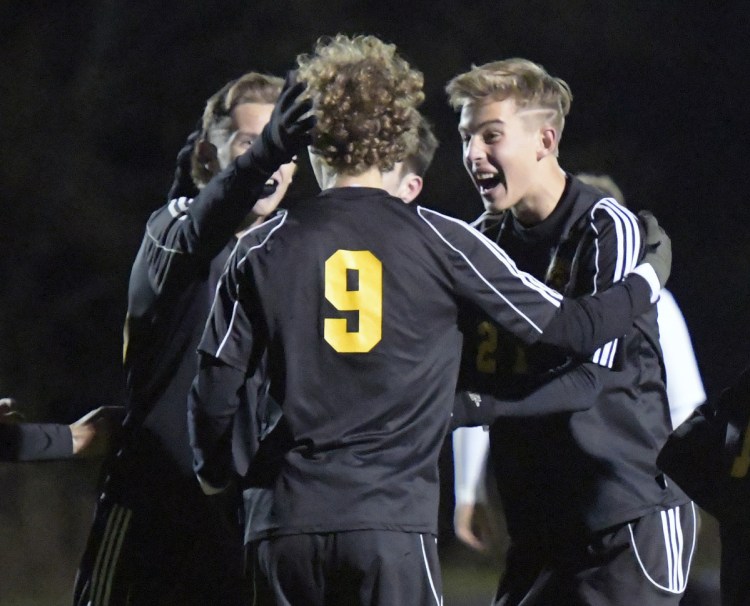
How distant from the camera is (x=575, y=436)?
309cm

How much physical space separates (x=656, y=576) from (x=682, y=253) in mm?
4756

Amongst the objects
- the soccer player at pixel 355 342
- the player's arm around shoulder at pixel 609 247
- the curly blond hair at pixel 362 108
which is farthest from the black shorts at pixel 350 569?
the player's arm around shoulder at pixel 609 247

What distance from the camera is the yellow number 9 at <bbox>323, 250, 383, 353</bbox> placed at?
2.44 m

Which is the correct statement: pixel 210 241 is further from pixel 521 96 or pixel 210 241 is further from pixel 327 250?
pixel 521 96

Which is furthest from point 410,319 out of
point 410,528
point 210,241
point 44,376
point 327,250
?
point 44,376

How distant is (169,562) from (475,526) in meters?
0.78

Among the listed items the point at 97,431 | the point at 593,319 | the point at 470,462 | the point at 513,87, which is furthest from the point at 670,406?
the point at 97,431

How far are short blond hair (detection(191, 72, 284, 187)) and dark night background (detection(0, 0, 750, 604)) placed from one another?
3822mm

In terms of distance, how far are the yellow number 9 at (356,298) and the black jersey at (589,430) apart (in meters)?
0.66

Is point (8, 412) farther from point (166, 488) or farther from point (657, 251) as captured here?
point (657, 251)

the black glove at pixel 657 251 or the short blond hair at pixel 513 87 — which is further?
the short blond hair at pixel 513 87

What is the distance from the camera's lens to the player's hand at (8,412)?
3.10 m

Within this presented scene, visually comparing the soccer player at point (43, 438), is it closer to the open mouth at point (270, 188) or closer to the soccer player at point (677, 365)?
the open mouth at point (270, 188)

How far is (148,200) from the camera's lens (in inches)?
287
